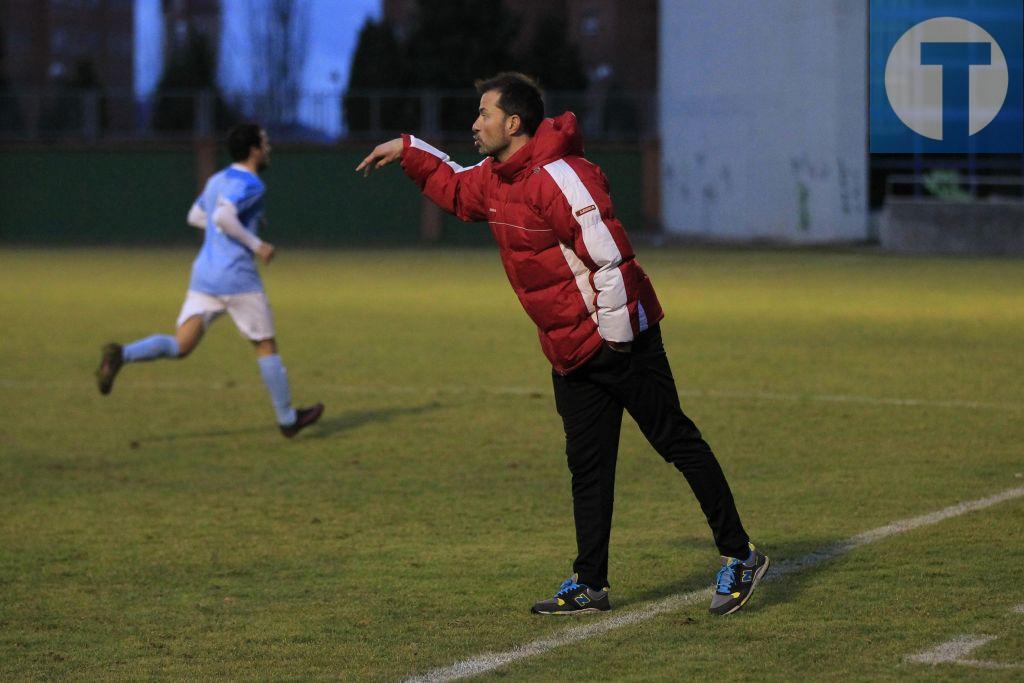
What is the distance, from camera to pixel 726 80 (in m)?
43.3

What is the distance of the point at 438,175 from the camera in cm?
592

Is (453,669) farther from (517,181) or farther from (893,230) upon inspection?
(893,230)

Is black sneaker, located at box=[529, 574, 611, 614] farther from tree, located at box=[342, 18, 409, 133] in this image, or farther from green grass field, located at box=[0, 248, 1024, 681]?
tree, located at box=[342, 18, 409, 133]

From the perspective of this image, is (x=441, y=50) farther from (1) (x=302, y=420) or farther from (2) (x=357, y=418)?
(1) (x=302, y=420)

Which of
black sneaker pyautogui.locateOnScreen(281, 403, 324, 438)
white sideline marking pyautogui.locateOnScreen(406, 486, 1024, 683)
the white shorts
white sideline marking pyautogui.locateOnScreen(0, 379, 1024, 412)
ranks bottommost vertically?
white sideline marking pyautogui.locateOnScreen(0, 379, 1024, 412)

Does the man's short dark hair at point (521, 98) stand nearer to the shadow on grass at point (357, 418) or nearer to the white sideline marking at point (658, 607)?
the white sideline marking at point (658, 607)

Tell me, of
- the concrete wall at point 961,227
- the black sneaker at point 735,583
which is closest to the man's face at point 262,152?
the black sneaker at point 735,583

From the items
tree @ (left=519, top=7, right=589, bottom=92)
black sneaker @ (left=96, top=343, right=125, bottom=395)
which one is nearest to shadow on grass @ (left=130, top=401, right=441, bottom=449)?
black sneaker @ (left=96, top=343, right=125, bottom=395)

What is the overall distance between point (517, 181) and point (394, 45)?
175 feet

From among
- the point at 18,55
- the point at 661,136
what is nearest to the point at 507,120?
the point at 661,136

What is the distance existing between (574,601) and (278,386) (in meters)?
4.87

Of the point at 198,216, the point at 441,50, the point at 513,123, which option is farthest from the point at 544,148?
the point at 441,50

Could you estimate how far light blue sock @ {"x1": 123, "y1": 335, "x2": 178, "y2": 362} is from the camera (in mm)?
10789

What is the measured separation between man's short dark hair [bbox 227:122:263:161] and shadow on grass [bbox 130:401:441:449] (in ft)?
6.02
